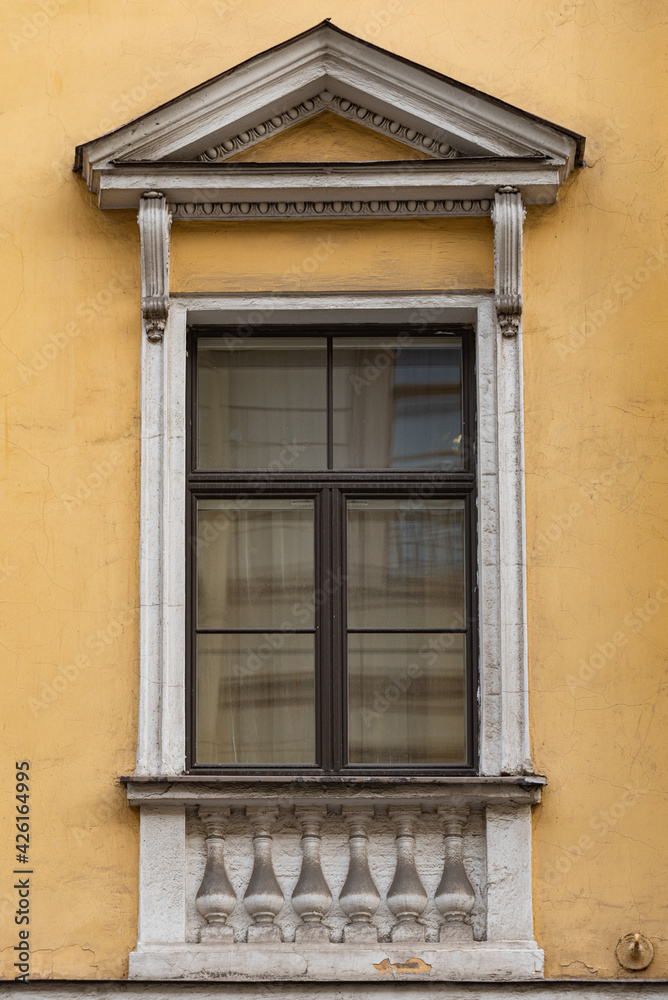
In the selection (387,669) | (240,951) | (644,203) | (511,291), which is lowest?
(240,951)

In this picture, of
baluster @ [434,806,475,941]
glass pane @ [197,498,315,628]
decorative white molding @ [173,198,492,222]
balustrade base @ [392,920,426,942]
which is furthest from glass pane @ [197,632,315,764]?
decorative white molding @ [173,198,492,222]

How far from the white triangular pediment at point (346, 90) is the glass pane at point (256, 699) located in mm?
1941

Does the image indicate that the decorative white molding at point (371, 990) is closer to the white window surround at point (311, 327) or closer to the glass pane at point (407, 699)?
the white window surround at point (311, 327)

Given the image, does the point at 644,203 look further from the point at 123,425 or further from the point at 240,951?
the point at 240,951

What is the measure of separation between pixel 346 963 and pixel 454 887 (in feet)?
1.66

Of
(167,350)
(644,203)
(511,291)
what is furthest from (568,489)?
(167,350)

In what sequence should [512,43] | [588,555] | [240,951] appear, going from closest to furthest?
[240,951], [588,555], [512,43]

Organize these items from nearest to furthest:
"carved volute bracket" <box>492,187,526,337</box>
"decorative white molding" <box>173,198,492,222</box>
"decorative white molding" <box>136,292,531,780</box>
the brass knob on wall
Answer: the brass knob on wall, "decorative white molding" <box>136,292,531,780</box>, "carved volute bracket" <box>492,187,526,337</box>, "decorative white molding" <box>173,198,492,222</box>

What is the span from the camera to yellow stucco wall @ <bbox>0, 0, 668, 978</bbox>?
593cm

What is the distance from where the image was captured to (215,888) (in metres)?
5.86

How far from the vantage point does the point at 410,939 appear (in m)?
5.82

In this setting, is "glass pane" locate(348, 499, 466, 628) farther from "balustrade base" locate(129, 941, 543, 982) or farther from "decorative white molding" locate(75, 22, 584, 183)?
"decorative white molding" locate(75, 22, 584, 183)

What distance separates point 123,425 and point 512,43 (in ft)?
7.95

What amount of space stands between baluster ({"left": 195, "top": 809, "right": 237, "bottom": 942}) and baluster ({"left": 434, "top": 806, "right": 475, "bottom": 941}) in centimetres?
82
